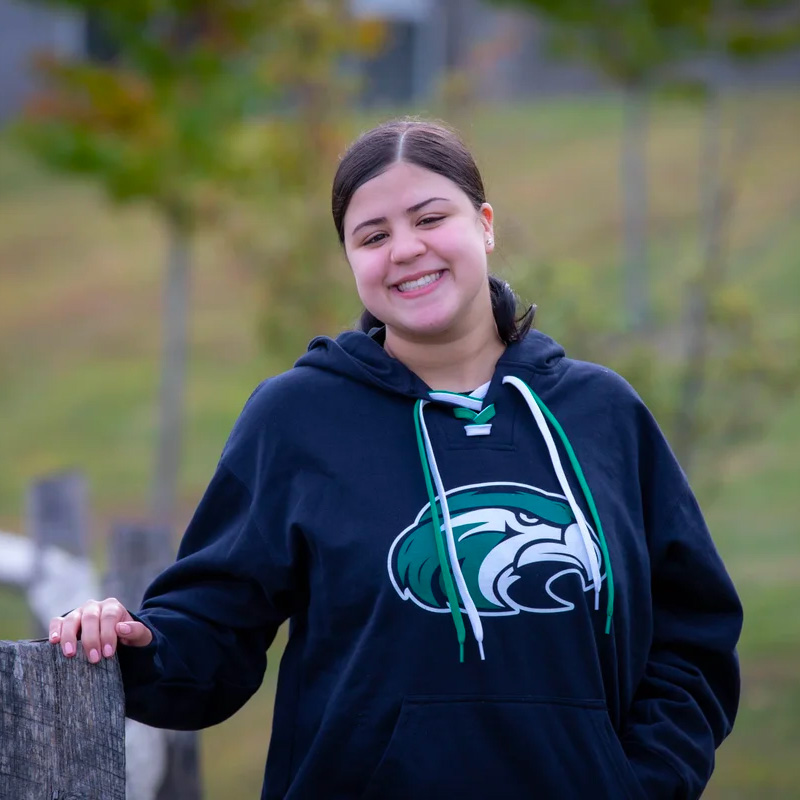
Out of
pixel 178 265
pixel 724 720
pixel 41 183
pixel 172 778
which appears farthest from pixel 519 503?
pixel 41 183

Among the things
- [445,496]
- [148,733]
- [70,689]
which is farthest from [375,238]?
[148,733]

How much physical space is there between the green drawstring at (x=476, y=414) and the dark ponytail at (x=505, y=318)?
181 millimetres

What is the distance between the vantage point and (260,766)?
6.15m

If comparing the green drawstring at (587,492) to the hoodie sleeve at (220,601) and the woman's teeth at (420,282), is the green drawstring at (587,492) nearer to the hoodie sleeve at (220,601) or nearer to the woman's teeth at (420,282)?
the woman's teeth at (420,282)

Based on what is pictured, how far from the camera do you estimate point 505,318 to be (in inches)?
91.0

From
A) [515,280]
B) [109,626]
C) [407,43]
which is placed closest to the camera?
[109,626]

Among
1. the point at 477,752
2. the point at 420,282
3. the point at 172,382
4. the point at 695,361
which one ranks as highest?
the point at 172,382

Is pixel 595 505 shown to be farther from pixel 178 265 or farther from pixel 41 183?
pixel 41 183

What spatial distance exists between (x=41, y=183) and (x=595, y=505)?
23.3 m

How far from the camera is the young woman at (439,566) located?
2.01 meters

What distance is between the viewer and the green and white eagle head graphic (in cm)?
203

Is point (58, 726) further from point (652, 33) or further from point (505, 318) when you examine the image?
point (652, 33)

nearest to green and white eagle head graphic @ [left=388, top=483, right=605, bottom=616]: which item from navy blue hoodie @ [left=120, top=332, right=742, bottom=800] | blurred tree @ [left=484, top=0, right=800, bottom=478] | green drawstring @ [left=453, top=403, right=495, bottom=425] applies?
navy blue hoodie @ [left=120, top=332, right=742, bottom=800]

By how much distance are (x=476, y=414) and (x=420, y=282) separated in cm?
24
